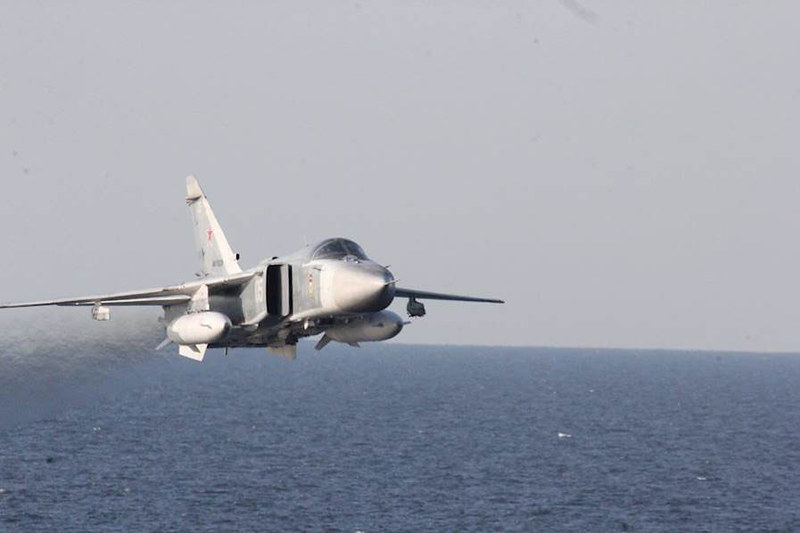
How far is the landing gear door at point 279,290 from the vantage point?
35.8 meters

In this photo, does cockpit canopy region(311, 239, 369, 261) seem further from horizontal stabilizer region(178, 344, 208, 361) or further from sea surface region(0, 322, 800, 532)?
sea surface region(0, 322, 800, 532)

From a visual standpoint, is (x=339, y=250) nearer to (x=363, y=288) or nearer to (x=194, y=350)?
(x=363, y=288)

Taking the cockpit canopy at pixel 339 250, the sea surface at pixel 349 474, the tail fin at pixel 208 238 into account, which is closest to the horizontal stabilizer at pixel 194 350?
the cockpit canopy at pixel 339 250

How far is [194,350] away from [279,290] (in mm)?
3959

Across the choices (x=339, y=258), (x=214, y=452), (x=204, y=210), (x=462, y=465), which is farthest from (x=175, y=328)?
(x=214, y=452)

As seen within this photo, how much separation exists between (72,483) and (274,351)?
103347 millimetres

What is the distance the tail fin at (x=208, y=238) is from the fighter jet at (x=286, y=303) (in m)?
6.81

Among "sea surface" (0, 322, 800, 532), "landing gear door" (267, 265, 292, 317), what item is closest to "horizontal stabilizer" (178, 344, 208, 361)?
"landing gear door" (267, 265, 292, 317)

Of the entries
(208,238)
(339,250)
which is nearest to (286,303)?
(339,250)

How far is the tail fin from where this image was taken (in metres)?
47.2

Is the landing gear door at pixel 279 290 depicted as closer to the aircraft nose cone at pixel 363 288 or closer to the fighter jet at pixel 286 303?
the fighter jet at pixel 286 303

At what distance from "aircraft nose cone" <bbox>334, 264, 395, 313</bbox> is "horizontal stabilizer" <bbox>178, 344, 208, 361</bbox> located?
19.6ft

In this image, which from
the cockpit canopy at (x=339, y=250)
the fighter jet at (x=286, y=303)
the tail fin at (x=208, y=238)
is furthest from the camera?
the tail fin at (x=208, y=238)

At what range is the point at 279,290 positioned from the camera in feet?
119
